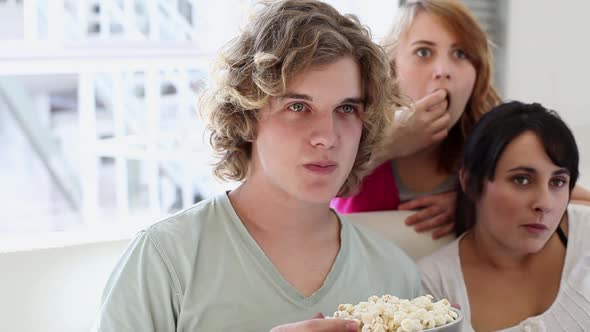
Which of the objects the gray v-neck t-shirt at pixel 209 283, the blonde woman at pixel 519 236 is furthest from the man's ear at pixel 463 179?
the gray v-neck t-shirt at pixel 209 283

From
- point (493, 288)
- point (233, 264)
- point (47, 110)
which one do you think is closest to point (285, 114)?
point (233, 264)

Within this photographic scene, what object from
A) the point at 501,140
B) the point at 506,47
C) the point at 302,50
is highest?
the point at 506,47

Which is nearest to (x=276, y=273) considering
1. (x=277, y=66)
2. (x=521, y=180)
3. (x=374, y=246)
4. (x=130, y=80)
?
(x=374, y=246)

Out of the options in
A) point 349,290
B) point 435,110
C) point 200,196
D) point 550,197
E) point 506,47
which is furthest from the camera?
point 200,196

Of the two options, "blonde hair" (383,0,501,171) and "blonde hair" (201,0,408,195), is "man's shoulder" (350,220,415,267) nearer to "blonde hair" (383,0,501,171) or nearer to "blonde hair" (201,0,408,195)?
"blonde hair" (201,0,408,195)

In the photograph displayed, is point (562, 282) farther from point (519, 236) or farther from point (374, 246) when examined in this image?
point (374, 246)

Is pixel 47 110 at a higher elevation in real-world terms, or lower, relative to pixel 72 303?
higher

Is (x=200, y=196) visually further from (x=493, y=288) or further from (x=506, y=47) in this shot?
(x=493, y=288)

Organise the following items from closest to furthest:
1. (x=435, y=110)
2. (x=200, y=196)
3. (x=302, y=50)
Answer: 1. (x=302, y=50)
2. (x=435, y=110)
3. (x=200, y=196)

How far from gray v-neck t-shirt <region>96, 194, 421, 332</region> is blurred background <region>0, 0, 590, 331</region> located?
24 cm

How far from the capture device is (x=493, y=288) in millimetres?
1711

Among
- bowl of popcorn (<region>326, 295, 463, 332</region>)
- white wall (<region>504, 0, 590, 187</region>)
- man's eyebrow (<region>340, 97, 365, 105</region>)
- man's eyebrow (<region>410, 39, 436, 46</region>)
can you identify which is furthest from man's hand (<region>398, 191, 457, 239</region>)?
white wall (<region>504, 0, 590, 187</region>)

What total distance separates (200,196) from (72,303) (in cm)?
295

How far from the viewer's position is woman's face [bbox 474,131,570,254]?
5.38 feet
